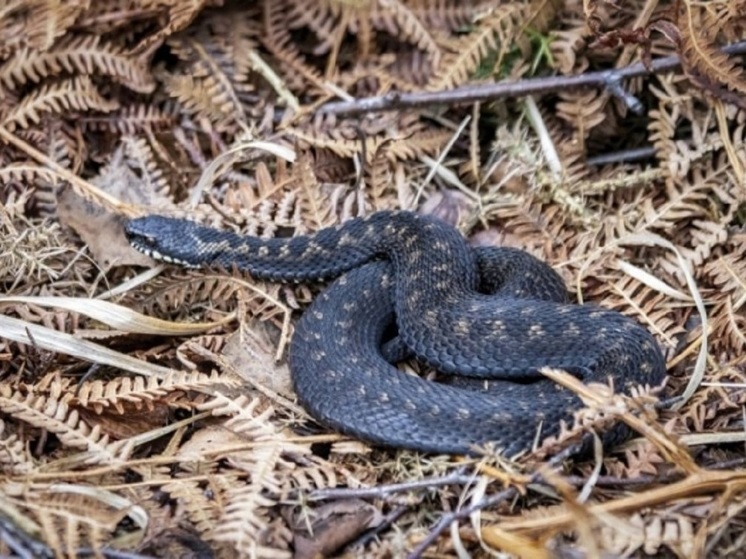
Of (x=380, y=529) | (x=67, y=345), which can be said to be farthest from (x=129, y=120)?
(x=380, y=529)

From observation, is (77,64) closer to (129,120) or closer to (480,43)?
(129,120)

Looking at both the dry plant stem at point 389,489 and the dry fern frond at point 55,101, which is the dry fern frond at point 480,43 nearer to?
the dry fern frond at point 55,101

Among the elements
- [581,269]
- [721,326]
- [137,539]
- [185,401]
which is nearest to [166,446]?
[185,401]

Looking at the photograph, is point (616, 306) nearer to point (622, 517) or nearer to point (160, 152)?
point (622, 517)

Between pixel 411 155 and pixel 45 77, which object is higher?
pixel 45 77

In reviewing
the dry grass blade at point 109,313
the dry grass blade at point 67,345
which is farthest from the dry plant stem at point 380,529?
the dry grass blade at point 109,313

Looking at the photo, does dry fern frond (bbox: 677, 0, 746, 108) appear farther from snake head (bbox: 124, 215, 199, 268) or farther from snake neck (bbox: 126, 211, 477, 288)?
snake head (bbox: 124, 215, 199, 268)

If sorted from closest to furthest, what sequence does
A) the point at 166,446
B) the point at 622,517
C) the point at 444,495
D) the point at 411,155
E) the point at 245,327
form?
the point at 622,517, the point at 444,495, the point at 166,446, the point at 245,327, the point at 411,155
